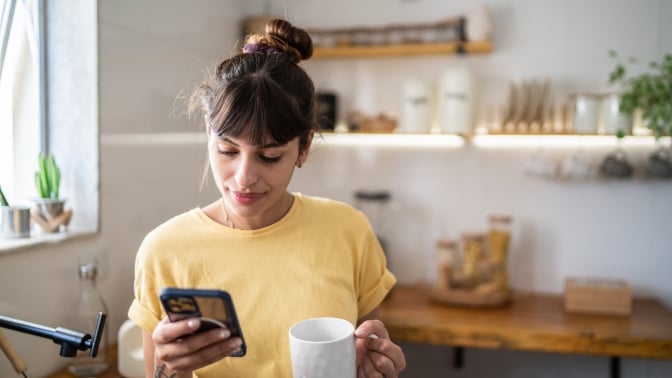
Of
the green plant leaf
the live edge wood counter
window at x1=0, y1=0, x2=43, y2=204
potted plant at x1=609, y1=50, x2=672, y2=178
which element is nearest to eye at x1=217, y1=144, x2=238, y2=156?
the green plant leaf

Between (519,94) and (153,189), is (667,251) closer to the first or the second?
(519,94)

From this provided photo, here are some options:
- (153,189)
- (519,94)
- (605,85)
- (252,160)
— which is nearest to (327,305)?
(252,160)

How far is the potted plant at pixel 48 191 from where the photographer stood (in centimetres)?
150

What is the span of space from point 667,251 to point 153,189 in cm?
207

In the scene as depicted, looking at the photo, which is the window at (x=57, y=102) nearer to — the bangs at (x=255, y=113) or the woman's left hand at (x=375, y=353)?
the bangs at (x=255, y=113)

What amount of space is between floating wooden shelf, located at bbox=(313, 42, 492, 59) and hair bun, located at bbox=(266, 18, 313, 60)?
142 cm

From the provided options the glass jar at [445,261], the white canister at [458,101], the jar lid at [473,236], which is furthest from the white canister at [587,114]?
the glass jar at [445,261]

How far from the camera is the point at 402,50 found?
2461 mm

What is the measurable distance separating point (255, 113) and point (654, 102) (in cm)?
183

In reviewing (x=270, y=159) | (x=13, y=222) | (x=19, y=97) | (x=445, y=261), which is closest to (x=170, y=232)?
(x=270, y=159)

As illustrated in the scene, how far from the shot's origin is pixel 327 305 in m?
1.07

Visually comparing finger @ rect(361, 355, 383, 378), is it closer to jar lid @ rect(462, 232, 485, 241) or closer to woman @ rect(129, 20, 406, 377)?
woman @ rect(129, 20, 406, 377)

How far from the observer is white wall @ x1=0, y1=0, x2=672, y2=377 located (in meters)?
2.03

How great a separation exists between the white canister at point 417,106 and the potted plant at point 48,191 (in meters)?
1.42
